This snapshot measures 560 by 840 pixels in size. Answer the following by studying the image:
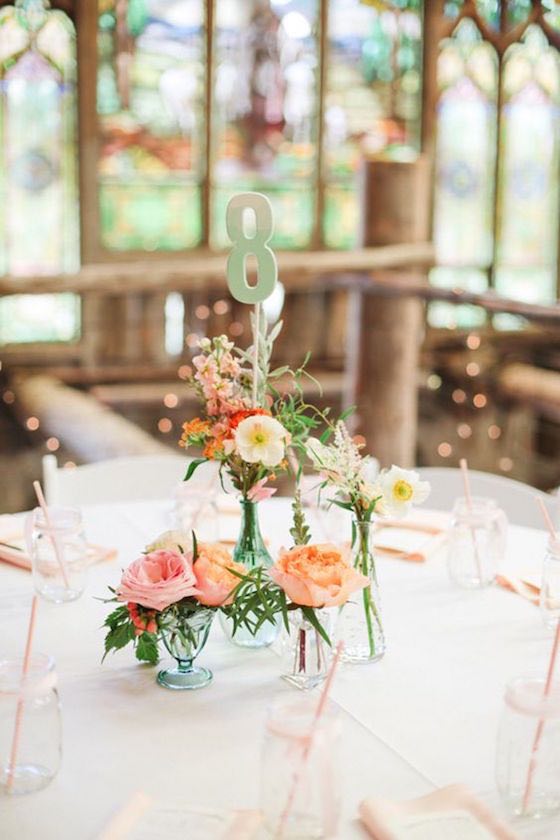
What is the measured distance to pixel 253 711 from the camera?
149 cm

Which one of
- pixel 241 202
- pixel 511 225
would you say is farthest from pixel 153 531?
pixel 511 225

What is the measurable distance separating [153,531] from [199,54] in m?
4.73

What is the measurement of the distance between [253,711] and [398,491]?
322 millimetres

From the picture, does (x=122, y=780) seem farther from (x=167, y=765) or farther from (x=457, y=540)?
(x=457, y=540)

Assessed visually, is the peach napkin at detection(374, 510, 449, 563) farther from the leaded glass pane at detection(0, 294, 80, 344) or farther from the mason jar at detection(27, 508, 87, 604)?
the leaded glass pane at detection(0, 294, 80, 344)

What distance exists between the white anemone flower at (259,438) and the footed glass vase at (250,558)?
15cm

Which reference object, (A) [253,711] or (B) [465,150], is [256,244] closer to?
(A) [253,711]

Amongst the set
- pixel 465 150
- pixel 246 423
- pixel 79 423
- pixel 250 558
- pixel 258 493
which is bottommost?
pixel 79 423

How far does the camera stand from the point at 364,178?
13.4 ft

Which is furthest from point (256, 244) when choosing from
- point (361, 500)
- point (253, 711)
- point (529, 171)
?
point (529, 171)

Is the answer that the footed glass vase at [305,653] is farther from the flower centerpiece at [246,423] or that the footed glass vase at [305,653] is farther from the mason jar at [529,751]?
the mason jar at [529,751]

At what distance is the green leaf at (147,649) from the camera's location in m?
1.55

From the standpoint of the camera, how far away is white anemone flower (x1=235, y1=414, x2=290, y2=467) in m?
1.55

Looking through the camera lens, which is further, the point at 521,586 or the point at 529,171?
the point at 529,171
